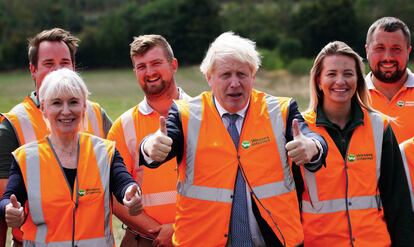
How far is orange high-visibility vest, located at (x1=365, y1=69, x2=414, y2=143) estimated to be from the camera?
6188 millimetres

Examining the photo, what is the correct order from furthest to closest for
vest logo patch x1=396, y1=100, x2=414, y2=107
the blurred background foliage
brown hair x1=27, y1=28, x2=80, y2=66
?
the blurred background foliage, vest logo patch x1=396, y1=100, x2=414, y2=107, brown hair x1=27, y1=28, x2=80, y2=66

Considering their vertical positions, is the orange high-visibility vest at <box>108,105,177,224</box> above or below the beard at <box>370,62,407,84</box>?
below

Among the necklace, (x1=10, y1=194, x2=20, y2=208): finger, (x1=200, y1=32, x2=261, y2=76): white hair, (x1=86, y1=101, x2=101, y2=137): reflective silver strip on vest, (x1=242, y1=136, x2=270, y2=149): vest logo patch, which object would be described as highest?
(x1=200, y1=32, x2=261, y2=76): white hair

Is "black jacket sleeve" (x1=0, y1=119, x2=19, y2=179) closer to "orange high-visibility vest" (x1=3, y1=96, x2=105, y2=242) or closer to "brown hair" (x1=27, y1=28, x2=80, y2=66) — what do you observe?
"orange high-visibility vest" (x1=3, y1=96, x2=105, y2=242)

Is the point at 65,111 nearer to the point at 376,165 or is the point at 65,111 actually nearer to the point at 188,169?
the point at 188,169

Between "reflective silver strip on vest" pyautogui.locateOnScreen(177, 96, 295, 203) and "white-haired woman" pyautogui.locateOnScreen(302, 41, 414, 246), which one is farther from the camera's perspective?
"white-haired woman" pyautogui.locateOnScreen(302, 41, 414, 246)

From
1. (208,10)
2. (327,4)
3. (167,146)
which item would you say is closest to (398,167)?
(167,146)

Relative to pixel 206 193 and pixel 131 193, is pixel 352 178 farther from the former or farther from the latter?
pixel 131 193

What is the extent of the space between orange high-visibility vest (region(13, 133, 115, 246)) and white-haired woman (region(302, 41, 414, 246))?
58.4 inches

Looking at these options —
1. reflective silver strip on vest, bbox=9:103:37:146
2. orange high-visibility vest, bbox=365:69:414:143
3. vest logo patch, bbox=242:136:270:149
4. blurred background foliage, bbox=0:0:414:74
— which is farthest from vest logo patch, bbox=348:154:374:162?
blurred background foliage, bbox=0:0:414:74

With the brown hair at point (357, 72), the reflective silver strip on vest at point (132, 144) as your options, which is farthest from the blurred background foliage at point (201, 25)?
the brown hair at point (357, 72)

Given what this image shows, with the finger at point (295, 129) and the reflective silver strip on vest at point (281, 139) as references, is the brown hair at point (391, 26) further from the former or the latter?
the finger at point (295, 129)

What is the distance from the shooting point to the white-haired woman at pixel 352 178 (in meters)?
4.85

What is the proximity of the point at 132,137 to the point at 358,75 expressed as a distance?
1.97 metres
